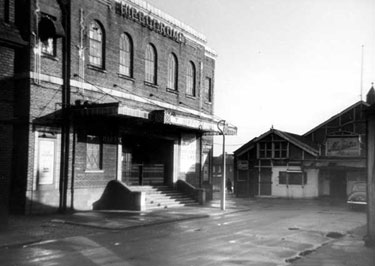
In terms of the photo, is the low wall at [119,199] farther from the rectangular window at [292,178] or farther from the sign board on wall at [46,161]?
the rectangular window at [292,178]

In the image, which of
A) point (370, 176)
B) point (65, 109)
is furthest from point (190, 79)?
point (370, 176)

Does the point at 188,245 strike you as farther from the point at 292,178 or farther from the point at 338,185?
the point at 338,185

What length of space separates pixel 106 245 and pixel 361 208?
55.6 ft

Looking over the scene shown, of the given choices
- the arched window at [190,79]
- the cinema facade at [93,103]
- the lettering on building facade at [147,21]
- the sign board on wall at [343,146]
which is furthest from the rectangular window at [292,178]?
the lettering on building facade at [147,21]

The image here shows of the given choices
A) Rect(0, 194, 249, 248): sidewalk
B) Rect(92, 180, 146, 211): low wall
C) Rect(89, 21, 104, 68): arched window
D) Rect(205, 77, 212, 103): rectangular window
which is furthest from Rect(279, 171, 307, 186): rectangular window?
Rect(89, 21, 104, 68): arched window

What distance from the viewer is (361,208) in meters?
23.9

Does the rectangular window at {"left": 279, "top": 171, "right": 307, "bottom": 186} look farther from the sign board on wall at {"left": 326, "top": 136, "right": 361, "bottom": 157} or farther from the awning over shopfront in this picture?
the awning over shopfront

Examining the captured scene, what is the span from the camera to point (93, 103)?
755 inches

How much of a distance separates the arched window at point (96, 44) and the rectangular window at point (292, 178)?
19.4m

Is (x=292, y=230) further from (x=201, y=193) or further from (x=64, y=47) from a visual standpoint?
(x=64, y=47)

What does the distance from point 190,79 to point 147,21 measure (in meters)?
5.90

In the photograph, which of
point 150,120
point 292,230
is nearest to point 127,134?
point 150,120

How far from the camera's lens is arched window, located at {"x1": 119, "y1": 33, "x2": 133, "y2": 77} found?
22.5 metres

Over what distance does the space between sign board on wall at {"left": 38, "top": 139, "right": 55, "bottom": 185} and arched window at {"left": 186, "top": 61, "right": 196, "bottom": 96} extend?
470 inches
